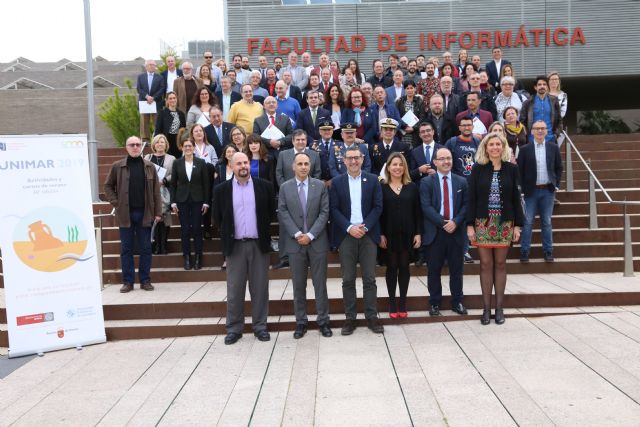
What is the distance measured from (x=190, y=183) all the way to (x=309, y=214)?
111 inches

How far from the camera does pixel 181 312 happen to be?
7.88m

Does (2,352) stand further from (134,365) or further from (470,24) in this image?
(470,24)

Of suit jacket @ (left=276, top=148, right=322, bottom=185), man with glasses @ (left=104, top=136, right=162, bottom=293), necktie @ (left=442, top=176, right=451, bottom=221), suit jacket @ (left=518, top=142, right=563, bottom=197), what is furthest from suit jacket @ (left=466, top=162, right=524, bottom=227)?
man with glasses @ (left=104, top=136, right=162, bottom=293)

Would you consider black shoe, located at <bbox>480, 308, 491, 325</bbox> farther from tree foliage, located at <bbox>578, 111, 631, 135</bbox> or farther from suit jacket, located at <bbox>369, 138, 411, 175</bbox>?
tree foliage, located at <bbox>578, 111, 631, 135</bbox>

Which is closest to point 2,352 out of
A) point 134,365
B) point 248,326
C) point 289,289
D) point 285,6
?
point 134,365

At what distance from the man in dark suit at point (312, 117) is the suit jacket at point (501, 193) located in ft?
11.6

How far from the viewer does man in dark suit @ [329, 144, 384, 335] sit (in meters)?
7.22

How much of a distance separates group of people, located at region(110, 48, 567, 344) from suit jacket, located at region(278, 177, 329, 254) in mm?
12

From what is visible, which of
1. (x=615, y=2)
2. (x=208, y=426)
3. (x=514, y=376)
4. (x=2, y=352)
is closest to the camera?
(x=208, y=426)

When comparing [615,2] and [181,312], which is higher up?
[615,2]

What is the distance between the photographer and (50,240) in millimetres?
7082

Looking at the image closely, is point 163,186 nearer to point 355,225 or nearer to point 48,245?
point 48,245

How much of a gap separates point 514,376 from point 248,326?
10.2 ft

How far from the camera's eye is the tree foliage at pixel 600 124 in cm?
2341
